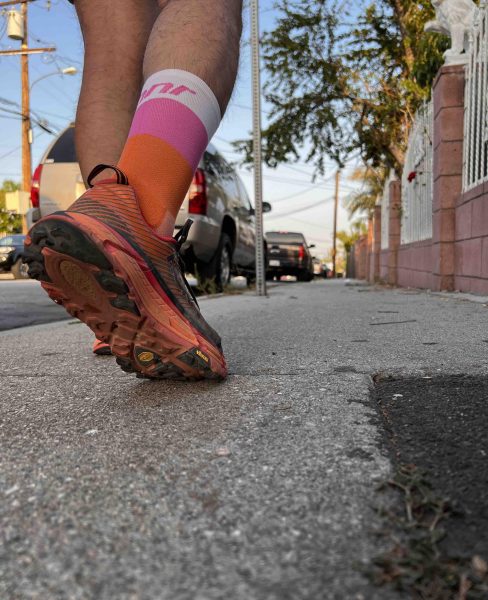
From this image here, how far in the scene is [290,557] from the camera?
54cm

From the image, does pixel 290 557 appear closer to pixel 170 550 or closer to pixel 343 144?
pixel 170 550

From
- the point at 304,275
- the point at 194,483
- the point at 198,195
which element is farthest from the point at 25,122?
the point at 194,483

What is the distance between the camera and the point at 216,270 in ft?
21.7

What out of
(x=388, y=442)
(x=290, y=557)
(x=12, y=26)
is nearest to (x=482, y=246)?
(x=388, y=442)

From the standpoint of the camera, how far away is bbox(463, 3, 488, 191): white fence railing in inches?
161

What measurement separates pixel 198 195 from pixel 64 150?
6.35 feet

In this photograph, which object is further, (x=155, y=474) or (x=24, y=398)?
(x=24, y=398)

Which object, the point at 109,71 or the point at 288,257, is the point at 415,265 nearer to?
the point at 109,71

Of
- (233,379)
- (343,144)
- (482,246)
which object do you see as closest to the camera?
(233,379)

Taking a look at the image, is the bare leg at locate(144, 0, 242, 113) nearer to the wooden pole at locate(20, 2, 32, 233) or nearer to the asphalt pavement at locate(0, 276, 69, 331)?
the asphalt pavement at locate(0, 276, 69, 331)

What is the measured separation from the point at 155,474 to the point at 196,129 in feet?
2.72

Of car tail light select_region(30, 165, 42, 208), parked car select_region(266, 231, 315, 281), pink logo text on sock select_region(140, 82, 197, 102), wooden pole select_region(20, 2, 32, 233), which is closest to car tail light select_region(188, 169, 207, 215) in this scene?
car tail light select_region(30, 165, 42, 208)

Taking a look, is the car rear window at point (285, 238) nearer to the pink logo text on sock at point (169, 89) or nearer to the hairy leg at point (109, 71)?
the hairy leg at point (109, 71)

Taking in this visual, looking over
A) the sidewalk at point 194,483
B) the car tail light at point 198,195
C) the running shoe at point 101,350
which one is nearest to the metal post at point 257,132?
the car tail light at point 198,195
